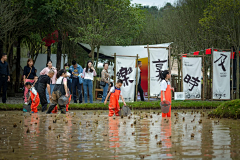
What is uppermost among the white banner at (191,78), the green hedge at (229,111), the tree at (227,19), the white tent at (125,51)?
the tree at (227,19)

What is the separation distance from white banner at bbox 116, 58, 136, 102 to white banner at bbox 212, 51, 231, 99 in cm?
442

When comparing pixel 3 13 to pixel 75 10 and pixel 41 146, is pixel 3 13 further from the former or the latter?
pixel 41 146

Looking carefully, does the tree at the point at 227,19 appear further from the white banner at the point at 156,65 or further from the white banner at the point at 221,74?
the white banner at the point at 156,65

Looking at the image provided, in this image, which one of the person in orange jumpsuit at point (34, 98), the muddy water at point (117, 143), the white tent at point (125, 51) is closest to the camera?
the muddy water at point (117, 143)

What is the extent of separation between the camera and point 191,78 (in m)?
20.0

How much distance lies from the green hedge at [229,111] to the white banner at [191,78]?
768 centimetres

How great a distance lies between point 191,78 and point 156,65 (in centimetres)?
232

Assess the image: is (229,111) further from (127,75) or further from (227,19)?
(227,19)

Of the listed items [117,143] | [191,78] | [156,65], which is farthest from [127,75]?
Answer: [117,143]

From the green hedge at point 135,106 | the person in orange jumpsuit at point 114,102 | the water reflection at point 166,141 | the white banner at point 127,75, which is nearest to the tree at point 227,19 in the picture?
the green hedge at point 135,106

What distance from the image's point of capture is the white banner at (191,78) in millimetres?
19766

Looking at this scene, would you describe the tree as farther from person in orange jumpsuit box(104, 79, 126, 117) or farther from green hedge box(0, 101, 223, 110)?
person in orange jumpsuit box(104, 79, 126, 117)

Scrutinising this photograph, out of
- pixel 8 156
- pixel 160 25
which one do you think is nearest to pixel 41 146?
pixel 8 156

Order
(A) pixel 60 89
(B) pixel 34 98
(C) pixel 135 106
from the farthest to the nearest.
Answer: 1. (C) pixel 135 106
2. (B) pixel 34 98
3. (A) pixel 60 89
